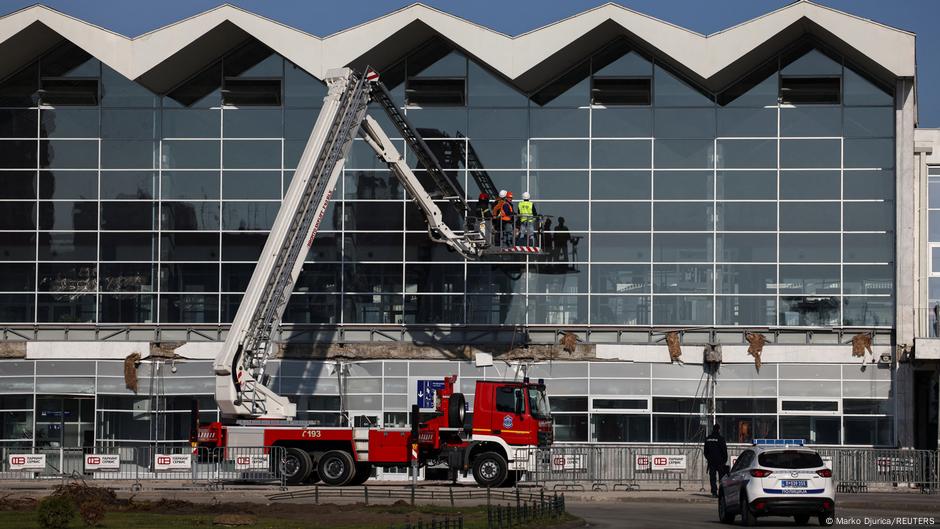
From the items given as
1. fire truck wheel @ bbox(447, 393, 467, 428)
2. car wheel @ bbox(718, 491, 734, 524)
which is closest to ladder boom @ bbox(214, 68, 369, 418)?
fire truck wheel @ bbox(447, 393, 467, 428)

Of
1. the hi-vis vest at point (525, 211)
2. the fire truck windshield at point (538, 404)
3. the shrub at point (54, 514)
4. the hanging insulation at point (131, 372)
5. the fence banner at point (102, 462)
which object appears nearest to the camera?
the shrub at point (54, 514)

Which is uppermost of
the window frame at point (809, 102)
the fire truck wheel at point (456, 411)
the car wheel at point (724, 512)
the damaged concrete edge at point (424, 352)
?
the window frame at point (809, 102)

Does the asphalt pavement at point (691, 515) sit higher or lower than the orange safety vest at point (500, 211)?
lower

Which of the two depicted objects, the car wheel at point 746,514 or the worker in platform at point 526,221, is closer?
the car wheel at point 746,514

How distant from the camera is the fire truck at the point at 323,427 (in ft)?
122

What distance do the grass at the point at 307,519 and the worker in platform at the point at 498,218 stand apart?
1805 cm

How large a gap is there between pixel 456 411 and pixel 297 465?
441cm

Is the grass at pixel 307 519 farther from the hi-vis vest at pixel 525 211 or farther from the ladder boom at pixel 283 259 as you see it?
the hi-vis vest at pixel 525 211

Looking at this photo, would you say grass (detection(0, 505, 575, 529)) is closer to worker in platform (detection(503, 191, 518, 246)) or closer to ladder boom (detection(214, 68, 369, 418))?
ladder boom (detection(214, 68, 369, 418))

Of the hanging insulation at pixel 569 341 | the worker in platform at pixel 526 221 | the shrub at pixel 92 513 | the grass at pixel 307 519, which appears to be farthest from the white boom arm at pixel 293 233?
the shrub at pixel 92 513

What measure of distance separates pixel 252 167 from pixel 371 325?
21.7 feet

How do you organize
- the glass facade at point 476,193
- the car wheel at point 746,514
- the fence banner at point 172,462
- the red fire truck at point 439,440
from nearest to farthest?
the car wheel at point 746,514
the red fire truck at point 439,440
the fence banner at point 172,462
the glass facade at point 476,193

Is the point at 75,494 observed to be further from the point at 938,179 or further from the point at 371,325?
the point at 938,179

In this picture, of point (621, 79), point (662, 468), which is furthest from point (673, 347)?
point (621, 79)
